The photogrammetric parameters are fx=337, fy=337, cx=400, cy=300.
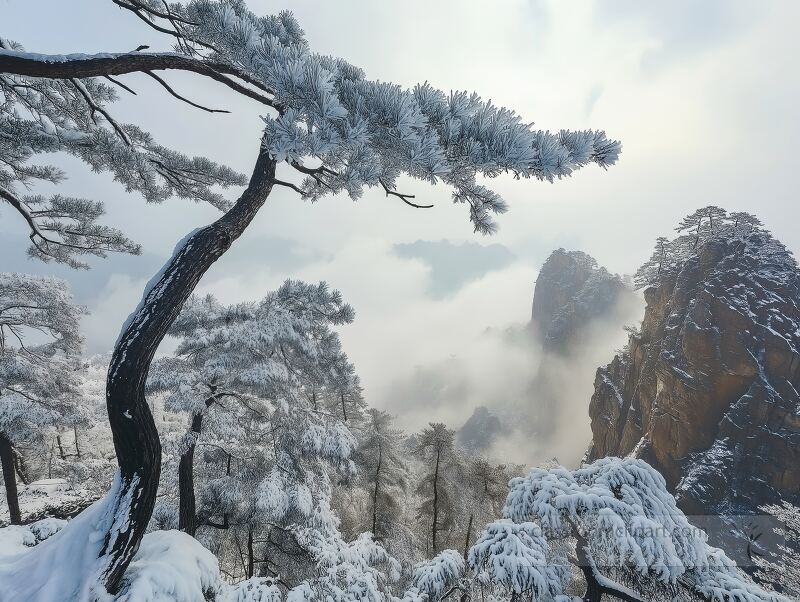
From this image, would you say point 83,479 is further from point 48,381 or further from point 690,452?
point 690,452

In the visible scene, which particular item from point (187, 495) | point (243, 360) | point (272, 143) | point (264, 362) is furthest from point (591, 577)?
point (187, 495)

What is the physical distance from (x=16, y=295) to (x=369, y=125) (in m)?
12.7

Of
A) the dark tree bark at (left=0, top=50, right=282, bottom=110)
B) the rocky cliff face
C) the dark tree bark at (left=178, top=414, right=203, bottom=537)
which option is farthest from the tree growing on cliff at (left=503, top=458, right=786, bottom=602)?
the rocky cliff face

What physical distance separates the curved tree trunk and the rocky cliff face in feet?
107

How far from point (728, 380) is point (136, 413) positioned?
116ft

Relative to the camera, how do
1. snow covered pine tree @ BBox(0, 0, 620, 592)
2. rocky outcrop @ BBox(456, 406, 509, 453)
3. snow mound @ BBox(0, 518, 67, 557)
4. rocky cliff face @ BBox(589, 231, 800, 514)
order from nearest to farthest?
snow covered pine tree @ BBox(0, 0, 620, 592) < snow mound @ BBox(0, 518, 67, 557) < rocky cliff face @ BBox(589, 231, 800, 514) < rocky outcrop @ BBox(456, 406, 509, 453)

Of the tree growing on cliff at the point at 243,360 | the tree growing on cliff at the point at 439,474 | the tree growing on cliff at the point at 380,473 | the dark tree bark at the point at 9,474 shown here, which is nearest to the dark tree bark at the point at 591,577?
the tree growing on cliff at the point at 243,360

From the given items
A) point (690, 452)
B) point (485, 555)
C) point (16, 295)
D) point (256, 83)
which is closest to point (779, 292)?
point (690, 452)

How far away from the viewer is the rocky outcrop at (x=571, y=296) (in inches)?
3022

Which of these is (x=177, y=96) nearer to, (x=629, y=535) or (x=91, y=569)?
(x=91, y=569)

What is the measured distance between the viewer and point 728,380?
25.3 metres

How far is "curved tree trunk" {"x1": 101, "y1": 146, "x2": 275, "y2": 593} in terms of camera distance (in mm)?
2010

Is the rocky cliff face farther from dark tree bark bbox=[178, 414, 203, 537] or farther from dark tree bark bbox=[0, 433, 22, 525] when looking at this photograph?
dark tree bark bbox=[0, 433, 22, 525]

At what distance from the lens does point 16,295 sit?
9164 mm
